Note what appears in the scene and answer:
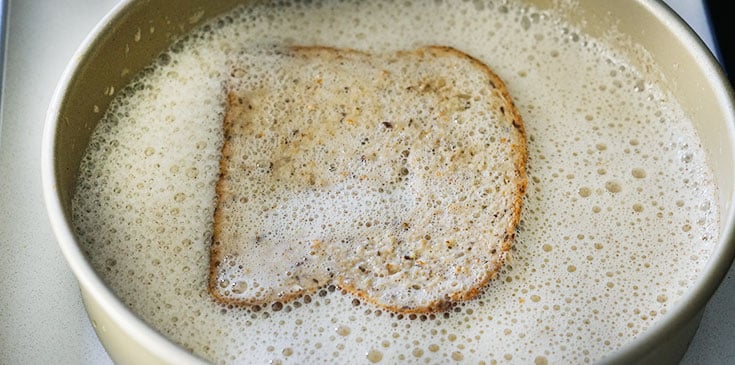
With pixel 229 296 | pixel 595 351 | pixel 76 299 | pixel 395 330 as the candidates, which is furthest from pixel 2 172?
pixel 595 351

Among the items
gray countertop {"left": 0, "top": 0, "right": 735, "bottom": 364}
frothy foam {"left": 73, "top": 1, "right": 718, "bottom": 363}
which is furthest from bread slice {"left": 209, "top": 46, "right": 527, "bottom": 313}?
gray countertop {"left": 0, "top": 0, "right": 735, "bottom": 364}

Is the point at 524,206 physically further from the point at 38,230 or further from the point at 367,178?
the point at 38,230

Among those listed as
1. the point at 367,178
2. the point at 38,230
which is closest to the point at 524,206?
the point at 367,178

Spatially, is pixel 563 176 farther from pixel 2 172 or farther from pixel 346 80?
pixel 2 172

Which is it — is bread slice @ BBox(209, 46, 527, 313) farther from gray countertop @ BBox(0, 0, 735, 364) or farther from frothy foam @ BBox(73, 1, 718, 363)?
gray countertop @ BBox(0, 0, 735, 364)

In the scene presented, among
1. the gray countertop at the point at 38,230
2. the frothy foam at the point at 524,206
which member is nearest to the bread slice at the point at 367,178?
the frothy foam at the point at 524,206
